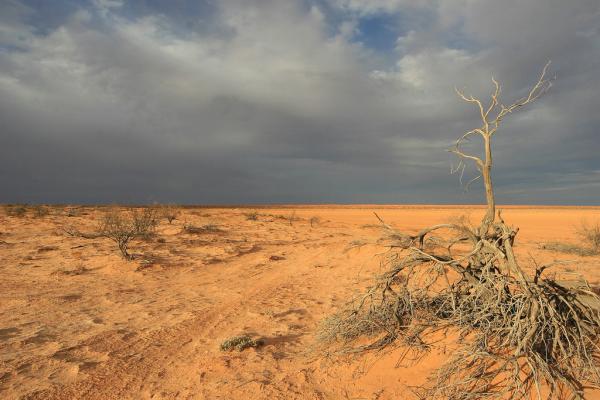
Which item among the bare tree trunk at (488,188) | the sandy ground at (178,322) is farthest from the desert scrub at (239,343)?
the bare tree trunk at (488,188)

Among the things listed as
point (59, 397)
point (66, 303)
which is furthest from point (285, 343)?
point (66, 303)

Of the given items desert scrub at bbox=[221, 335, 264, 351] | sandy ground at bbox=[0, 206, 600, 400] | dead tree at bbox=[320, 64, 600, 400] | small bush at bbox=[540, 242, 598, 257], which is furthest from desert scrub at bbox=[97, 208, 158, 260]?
small bush at bbox=[540, 242, 598, 257]

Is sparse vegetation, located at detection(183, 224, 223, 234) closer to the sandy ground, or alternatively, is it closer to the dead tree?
the sandy ground

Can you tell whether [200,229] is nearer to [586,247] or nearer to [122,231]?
[122,231]

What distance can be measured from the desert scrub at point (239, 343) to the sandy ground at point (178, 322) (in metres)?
Result: 0.09

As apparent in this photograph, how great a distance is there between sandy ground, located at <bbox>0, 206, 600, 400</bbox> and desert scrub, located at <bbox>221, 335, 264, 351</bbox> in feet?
0.30

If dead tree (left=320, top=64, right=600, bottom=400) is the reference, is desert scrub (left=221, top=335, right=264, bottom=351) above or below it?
below

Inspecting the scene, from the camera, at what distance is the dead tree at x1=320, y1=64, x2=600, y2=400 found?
3016 millimetres

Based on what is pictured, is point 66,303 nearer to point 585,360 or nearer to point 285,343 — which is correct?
point 285,343

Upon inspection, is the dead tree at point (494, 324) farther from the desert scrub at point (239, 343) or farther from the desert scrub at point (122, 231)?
the desert scrub at point (122, 231)

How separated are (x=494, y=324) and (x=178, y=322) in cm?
433

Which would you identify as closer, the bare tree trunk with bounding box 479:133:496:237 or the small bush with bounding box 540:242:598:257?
the bare tree trunk with bounding box 479:133:496:237

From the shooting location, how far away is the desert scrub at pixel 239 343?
4633 millimetres

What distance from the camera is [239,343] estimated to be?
4.70m
